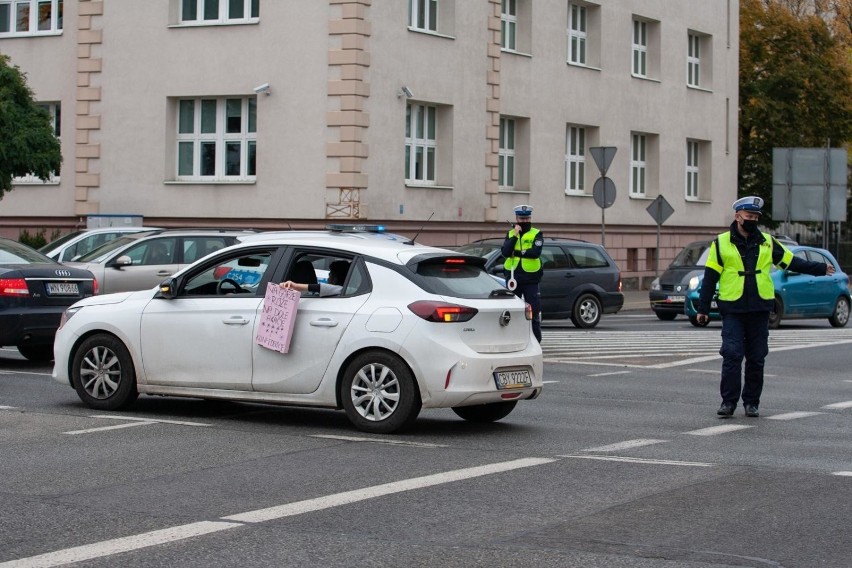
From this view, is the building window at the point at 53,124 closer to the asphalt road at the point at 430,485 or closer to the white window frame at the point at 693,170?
the white window frame at the point at 693,170

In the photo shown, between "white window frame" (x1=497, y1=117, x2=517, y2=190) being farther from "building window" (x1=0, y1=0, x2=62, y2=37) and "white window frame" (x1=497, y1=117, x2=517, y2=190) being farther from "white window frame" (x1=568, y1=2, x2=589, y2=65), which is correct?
"building window" (x1=0, y1=0, x2=62, y2=37)

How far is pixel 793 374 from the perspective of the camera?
18.0 metres

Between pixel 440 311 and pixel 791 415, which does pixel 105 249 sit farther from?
pixel 440 311

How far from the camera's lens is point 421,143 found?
34.6 m

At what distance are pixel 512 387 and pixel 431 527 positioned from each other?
397 centimetres

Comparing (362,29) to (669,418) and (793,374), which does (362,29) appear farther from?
(669,418)

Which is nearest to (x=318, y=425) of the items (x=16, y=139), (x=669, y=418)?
(x=669, y=418)

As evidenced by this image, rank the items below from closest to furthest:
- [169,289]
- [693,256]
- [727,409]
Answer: [169,289] → [727,409] → [693,256]

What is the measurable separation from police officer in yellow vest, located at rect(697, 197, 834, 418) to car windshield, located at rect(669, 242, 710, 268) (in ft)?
53.0

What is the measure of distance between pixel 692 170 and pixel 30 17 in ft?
68.7

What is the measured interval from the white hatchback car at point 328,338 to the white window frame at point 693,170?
35392 mm

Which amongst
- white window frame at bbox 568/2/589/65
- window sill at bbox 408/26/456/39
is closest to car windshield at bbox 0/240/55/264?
window sill at bbox 408/26/456/39

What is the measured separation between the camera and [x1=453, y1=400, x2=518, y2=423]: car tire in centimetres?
1237

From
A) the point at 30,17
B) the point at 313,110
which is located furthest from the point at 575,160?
the point at 30,17
